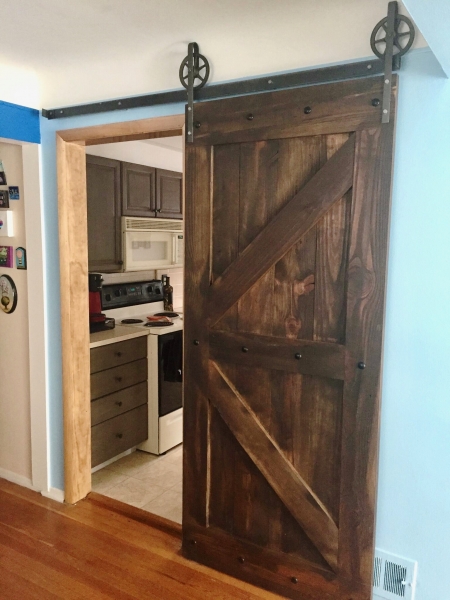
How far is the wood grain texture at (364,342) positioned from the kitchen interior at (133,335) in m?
1.20

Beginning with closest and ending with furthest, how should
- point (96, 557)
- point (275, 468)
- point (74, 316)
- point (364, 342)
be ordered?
point (364, 342)
point (275, 468)
point (96, 557)
point (74, 316)

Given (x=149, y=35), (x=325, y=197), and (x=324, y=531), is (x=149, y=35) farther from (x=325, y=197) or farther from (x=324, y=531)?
(x=324, y=531)

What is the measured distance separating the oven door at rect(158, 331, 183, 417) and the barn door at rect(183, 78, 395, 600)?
4.04ft

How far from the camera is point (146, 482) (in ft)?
10.3

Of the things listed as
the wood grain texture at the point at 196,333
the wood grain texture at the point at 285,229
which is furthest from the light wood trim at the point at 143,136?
the wood grain texture at the point at 285,229

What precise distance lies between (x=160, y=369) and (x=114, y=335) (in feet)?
1.43

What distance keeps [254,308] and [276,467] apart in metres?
0.68

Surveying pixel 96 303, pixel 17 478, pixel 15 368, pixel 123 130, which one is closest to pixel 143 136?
pixel 123 130

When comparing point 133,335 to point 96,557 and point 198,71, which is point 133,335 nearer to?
point 96,557

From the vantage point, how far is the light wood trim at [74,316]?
8.55ft

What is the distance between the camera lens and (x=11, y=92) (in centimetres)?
253

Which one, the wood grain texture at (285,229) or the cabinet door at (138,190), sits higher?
the cabinet door at (138,190)

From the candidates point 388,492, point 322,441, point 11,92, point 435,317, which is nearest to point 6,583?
point 322,441

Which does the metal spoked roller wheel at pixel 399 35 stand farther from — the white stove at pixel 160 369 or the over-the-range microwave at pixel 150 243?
the white stove at pixel 160 369
